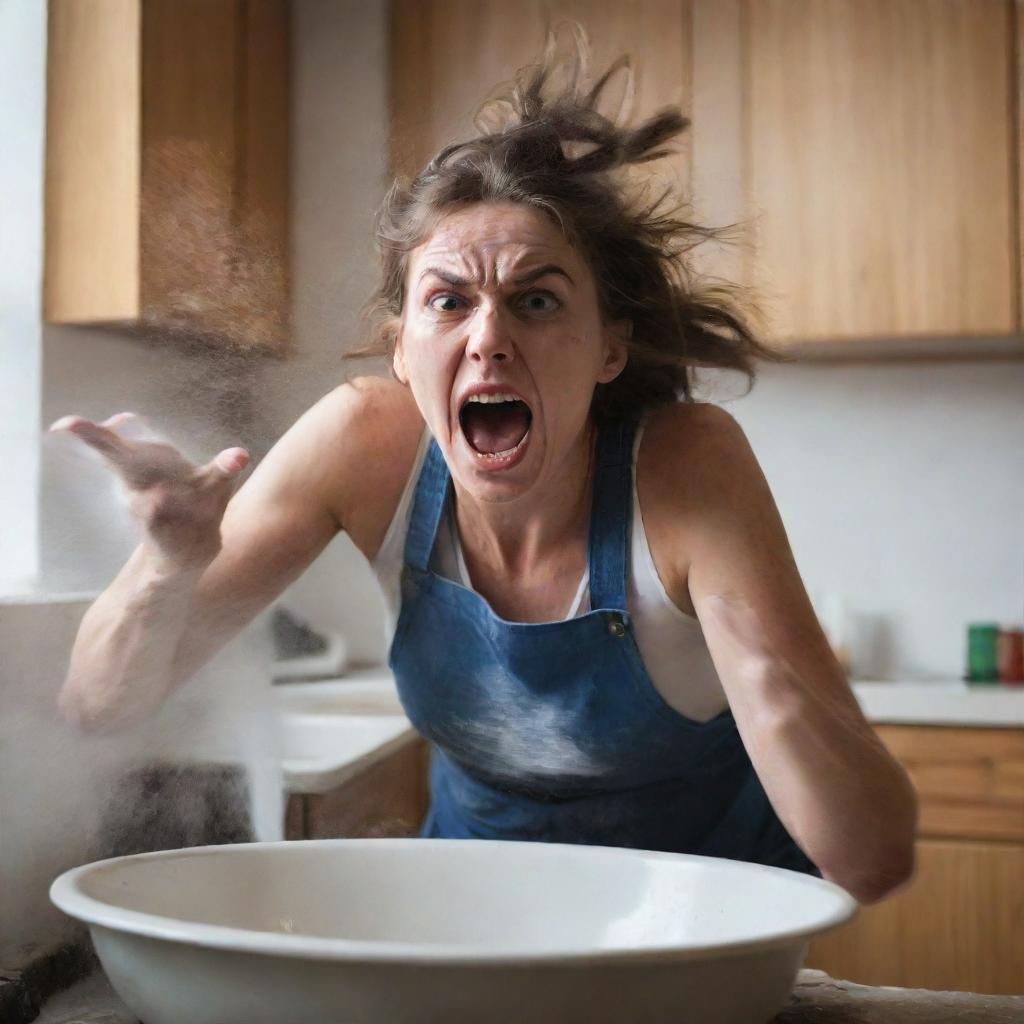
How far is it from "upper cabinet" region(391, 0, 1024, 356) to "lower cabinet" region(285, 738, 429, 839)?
33 centimetres

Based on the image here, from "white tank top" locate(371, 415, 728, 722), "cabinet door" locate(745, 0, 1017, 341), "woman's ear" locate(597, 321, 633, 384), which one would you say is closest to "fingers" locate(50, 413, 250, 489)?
"white tank top" locate(371, 415, 728, 722)

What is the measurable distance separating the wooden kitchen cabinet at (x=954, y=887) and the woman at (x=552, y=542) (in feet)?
0.20

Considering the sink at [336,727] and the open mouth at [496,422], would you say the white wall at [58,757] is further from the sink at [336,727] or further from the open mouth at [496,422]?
the open mouth at [496,422]

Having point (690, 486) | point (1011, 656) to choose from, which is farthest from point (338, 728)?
point (1011, 656)

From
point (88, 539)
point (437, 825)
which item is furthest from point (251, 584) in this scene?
point (437, 825)

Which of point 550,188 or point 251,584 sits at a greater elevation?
point 550,188

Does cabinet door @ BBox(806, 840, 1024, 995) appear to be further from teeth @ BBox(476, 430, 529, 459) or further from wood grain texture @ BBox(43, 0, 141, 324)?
wood grain texture @ BBox(43, 0, 141, 324)

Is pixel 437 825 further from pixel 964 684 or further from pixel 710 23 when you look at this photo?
pixel 710 23

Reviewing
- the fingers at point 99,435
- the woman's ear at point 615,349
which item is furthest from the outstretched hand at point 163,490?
the woman's ear at point 615,349

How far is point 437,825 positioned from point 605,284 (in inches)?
12.7

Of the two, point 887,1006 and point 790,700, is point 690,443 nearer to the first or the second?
point 790,700

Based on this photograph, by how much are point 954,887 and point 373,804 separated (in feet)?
1.15

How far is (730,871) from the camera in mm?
482

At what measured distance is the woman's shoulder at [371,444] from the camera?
1.98ft
